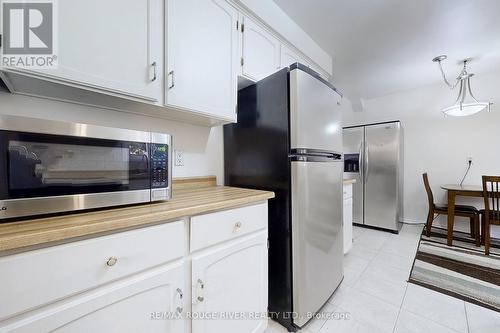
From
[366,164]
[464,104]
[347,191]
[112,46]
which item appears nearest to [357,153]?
[366,164]

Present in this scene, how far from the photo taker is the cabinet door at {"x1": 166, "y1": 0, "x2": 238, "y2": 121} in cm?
107

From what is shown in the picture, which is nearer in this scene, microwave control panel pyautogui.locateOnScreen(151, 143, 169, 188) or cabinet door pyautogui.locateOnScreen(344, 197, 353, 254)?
microwave control panel pyautogui.locateOnScreen(151, 143, 169, 188)

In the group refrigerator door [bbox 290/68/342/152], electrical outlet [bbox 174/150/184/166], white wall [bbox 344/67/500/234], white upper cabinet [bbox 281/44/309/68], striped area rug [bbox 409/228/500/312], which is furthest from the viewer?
white wall [bbox 344/67/500/234]

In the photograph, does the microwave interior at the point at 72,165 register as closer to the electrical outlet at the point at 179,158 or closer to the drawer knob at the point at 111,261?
the drawer knob at the point at 111,261

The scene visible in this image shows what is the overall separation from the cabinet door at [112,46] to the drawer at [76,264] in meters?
0.64

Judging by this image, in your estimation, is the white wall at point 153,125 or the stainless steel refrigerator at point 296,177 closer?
the white wall at point 153,125

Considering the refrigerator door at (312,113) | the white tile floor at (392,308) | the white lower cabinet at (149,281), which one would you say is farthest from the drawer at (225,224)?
the white tile floor at (392,308)

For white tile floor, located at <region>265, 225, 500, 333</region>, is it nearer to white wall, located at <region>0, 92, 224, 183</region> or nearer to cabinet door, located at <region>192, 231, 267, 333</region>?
cabinet door, located at <region>192, 231, 267, 333</region>

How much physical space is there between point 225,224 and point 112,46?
0.93 m

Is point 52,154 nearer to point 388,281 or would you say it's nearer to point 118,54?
point 118,54

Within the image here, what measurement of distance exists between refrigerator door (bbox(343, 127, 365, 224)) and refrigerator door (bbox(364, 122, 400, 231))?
74 mm

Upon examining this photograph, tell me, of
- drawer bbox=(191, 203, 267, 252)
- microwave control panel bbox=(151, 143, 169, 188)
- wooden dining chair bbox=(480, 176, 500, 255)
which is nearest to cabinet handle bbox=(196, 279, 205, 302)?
drawer bbox=(191, 203, 267, 252)

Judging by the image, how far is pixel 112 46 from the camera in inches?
34.7

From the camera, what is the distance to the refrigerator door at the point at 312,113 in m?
1.21
